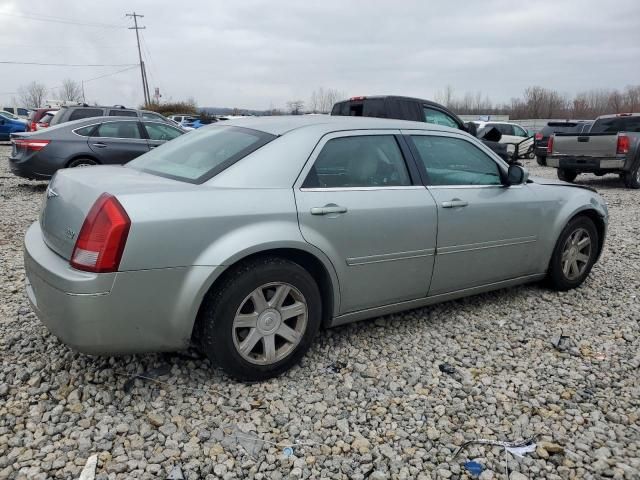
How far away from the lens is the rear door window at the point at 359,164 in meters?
3.12

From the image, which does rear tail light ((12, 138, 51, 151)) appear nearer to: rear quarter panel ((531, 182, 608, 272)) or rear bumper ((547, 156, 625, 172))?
rear quarter panel ((531, 182, 608, 272))

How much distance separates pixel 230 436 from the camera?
98.8 inches

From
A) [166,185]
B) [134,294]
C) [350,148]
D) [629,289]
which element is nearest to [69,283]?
[134,294]

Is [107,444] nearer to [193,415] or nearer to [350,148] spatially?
[193,415]

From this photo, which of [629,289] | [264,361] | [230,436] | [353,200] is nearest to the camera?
[230,436]

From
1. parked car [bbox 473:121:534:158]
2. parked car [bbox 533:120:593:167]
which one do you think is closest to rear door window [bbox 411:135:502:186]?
parked car [bbox 533:120:593:167]

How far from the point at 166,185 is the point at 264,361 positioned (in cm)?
113

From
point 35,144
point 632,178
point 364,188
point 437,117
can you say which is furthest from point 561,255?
point 632,178

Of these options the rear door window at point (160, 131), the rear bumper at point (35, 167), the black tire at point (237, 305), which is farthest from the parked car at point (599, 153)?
the black tire at point (237, 305)

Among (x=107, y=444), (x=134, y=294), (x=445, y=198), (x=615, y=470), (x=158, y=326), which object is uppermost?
(x=445, y=198)

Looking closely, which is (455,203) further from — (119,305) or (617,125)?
(617,125)

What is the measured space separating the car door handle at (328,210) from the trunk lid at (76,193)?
683mm

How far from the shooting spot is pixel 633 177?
11.8 m

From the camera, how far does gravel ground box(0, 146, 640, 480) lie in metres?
2.34
